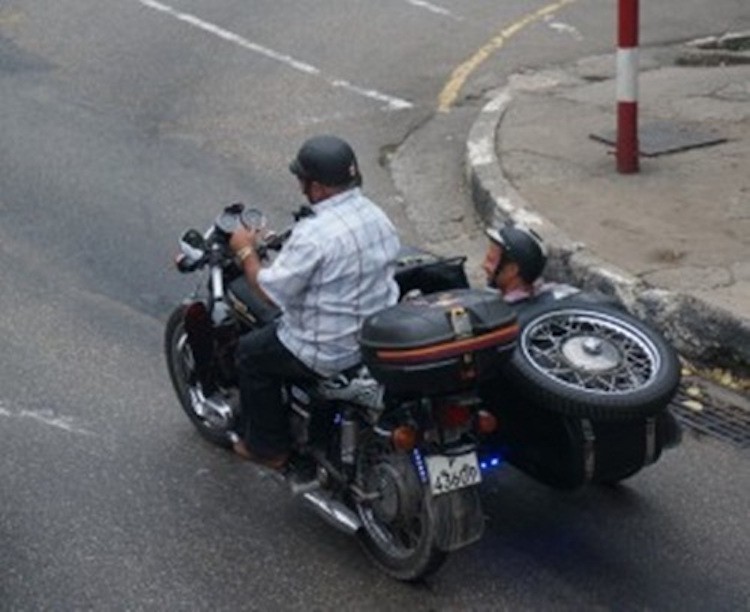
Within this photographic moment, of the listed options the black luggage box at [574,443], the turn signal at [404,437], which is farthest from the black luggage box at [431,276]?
the turn signal at [404,437]

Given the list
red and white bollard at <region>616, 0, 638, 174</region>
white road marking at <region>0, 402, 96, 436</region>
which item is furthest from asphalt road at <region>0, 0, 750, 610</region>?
red and white bollard at <region>616, 0, 638, 174</region>

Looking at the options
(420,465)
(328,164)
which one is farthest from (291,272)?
(420,465)

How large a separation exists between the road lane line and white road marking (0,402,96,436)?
5.71 meters

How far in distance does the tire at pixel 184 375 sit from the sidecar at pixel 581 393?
1.45 metres

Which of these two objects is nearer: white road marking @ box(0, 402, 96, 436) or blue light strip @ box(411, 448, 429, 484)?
blue light strip @ box(411, 448, 429, 484)

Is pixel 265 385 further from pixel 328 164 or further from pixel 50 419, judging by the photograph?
pixel 50 419

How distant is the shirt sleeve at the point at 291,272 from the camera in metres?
5.38

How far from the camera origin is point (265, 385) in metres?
5.77

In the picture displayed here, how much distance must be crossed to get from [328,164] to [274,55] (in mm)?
7970

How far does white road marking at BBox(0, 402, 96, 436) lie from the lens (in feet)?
21.5

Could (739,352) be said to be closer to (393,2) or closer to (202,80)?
(202,80)

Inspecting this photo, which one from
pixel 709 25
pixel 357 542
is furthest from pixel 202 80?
pixel 357 542

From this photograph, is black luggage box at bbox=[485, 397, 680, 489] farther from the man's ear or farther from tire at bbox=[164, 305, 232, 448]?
tire at bbox=[164, 305, 232, 448]

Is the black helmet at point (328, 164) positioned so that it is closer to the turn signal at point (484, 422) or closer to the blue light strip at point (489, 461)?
the turn signal at point (484, 422)
